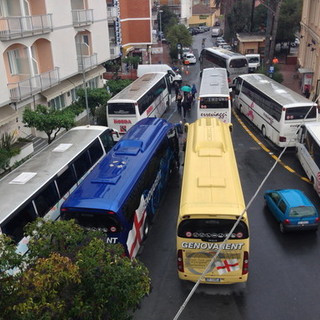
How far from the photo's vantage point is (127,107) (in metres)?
22.1

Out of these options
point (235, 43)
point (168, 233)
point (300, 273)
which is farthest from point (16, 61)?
point (235, 43)

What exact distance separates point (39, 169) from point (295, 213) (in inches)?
340

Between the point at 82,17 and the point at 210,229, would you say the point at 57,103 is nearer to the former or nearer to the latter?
the point at 82,17

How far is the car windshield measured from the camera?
1296 cm

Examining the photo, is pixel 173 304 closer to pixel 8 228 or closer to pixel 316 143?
pixel 8 228

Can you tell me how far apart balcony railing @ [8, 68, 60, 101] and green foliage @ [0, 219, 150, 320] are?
1454cm

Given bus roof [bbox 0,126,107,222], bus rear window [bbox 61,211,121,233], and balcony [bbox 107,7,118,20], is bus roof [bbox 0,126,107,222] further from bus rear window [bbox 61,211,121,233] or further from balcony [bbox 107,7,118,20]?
balcony [bbox 107,7,118,20]

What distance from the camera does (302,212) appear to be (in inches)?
513

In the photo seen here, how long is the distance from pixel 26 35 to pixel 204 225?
16204mm

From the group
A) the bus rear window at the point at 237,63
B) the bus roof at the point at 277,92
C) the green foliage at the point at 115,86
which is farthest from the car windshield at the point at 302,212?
the bus rear window at the point at 237,63

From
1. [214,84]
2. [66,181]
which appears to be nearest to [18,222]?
[66,181]

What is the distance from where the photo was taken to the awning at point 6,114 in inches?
781

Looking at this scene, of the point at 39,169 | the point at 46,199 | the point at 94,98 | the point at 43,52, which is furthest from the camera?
the point at 94,98

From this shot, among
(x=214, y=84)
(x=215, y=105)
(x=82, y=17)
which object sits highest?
(x=82, y=17)
